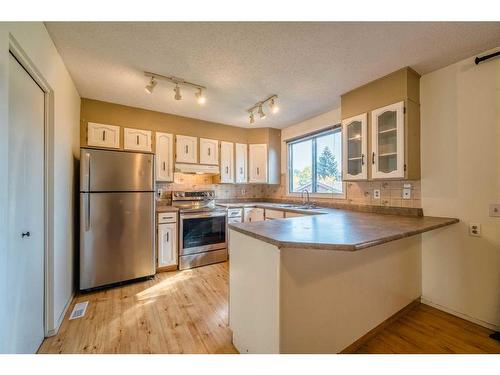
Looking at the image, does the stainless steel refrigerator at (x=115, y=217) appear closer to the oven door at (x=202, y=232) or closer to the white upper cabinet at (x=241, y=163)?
the oven door at (x=202, y=232)

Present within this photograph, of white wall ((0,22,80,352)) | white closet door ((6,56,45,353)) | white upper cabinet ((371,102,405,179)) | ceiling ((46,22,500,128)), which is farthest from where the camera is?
white upper cabinet ((371,102,405,179))

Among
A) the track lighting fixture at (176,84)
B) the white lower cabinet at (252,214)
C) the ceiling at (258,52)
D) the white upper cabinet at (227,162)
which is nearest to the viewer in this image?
the ceiling at (258,52)

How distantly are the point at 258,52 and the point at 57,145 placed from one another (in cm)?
192

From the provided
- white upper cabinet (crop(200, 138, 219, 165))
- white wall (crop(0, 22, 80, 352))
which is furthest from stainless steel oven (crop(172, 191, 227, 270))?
white wall (crop(0, 22, 80, 352))

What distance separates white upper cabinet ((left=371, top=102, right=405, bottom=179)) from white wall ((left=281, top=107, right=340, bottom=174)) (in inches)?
35.1

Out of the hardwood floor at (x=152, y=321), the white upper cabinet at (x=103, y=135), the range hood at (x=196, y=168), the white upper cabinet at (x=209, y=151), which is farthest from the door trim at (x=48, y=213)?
the white upper cabinet at (x=209, y=151)

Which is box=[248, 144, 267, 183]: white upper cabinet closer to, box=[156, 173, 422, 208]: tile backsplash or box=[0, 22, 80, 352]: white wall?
box=[156, 173, 422, 208]: tile backsplash

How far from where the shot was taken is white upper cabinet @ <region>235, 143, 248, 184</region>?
4.06 meters

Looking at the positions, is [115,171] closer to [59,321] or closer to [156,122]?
[156,122]

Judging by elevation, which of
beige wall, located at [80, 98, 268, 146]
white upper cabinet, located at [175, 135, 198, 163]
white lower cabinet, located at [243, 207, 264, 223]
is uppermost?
beige wall, located at [80, 98, 268, 146]

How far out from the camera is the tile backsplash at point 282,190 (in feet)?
7.80

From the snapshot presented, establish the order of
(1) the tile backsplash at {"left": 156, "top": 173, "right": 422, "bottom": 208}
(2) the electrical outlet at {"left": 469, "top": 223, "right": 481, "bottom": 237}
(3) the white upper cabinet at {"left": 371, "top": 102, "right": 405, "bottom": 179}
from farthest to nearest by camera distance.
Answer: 1. (1) the tile backsplash at {"left": 156, "top": 173, "right": 422, "bottom": 208}
2. (3) the white upper cabinet at {"left": 371, "top": 102, "right": 405, "bottom": 179}
3. (2) the electrical outlet at {"left": 469, "top": 223, "right": 481, "bottom": 237}

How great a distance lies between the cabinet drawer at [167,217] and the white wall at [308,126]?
7.41ft
